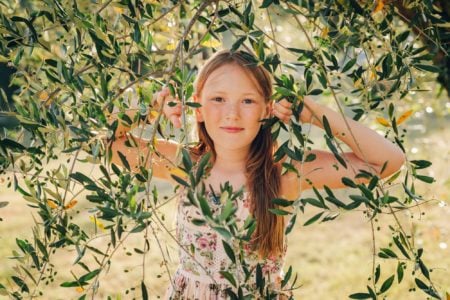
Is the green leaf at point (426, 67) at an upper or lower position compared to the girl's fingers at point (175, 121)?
upper

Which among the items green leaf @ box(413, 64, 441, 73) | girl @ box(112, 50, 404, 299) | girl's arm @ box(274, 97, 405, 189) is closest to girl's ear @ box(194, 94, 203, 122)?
girl @ box(112, 50, 404, 299)

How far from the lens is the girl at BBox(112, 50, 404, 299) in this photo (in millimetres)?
2537

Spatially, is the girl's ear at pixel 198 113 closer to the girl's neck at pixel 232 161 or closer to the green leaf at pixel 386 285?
the girl's neck at pixel 232 161

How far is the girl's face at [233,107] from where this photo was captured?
253 centimetres

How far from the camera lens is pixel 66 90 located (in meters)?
2.02

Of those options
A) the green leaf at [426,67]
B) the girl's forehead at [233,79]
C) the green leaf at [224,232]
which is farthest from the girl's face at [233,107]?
the green leaf at [224,232]

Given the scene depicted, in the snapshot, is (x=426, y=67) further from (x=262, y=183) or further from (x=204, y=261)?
(x=204, y=261)

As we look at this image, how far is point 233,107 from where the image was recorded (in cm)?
252

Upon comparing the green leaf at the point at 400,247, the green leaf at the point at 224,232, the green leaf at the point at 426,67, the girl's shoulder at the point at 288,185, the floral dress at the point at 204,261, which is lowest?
the floral dress at the point at 204,261

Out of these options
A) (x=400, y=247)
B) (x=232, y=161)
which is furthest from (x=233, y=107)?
(x=400, y=247)

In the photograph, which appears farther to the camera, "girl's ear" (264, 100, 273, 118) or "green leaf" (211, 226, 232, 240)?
"girl's ear" (264, 100, 273, 118)

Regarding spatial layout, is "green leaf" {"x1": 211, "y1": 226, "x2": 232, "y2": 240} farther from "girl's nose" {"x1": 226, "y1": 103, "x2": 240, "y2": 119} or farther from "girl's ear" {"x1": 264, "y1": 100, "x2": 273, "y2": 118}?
"girl's ear" {"x1": 264, "y1": 100, "x2": 273, "y2": 118}

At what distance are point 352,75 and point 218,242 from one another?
92cm

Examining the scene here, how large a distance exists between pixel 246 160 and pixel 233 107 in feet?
0.95
